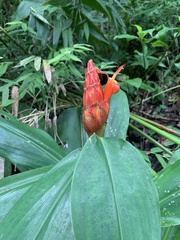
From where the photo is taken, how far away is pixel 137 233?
0.47 metres


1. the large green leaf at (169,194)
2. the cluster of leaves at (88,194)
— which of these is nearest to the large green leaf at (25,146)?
the cluster of leaves at (88,194)

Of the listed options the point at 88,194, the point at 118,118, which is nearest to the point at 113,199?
the point at 88,194

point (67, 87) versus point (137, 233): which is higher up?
point (67, 87)

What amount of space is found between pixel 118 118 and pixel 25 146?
0.94 ft

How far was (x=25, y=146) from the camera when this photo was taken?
0.84 metres

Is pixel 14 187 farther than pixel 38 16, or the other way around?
pixel 38 16

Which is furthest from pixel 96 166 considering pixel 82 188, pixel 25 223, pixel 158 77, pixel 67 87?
pixel 158 77

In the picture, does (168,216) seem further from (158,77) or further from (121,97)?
(158,77)

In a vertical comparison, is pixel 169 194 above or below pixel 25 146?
below

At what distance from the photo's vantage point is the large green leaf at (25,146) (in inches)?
32.2

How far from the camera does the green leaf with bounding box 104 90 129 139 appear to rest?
0.93 meters

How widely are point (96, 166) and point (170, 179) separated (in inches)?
8.5

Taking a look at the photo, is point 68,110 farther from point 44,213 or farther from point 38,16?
point 44,213

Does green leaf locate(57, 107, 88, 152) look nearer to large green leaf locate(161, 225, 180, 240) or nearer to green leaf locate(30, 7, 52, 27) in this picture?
green leaf locate(30, 7, 52, 27)
